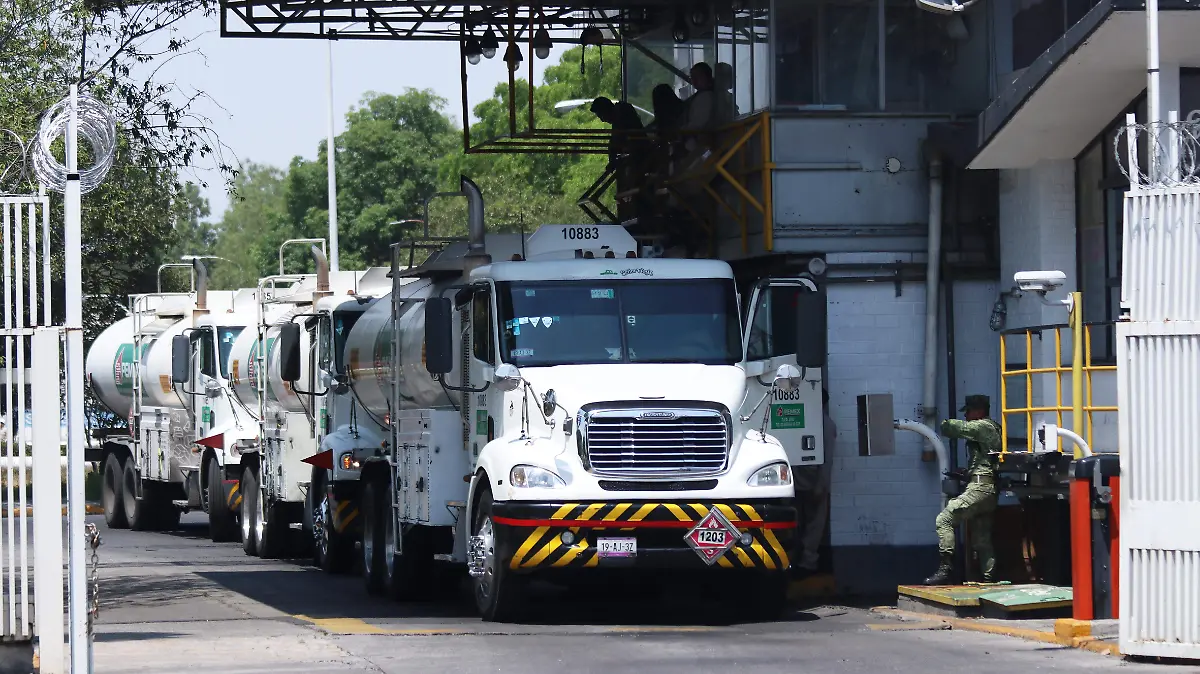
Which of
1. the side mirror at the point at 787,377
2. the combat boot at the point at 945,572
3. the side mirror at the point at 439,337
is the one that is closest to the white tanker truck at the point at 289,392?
the side mirror at the point at 439,337

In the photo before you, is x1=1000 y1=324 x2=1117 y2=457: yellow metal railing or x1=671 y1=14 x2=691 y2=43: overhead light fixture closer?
x1=1000 y1=324 x2=1117 y2=457: yellow metal railing

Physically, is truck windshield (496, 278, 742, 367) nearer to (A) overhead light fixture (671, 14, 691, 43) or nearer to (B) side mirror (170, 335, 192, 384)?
(A) overhead light fixture (671, 14, 691, 43)

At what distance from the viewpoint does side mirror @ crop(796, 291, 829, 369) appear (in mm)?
15234

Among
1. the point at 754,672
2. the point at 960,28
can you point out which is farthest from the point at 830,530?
the point at 754,672

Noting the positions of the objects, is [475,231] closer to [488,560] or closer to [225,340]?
[488,560]

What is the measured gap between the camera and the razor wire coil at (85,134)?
35.7ft

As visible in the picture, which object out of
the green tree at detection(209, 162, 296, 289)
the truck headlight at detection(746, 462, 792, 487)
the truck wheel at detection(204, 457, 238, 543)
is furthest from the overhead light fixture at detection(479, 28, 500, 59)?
the green tree at detection(209, 162, 296, 289)

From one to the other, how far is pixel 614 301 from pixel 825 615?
3.30 meters

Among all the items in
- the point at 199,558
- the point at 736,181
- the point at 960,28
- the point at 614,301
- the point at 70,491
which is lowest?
the point at 199,558

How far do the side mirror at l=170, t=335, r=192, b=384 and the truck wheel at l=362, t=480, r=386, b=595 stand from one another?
28.2 feet

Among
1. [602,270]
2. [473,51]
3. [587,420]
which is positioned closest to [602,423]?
[587,420]

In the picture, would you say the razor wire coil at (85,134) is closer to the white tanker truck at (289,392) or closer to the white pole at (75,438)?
the white pole at (75,438)

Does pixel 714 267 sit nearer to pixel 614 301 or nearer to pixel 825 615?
pixel 614 301

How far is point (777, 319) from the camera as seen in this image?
59.7 feet
